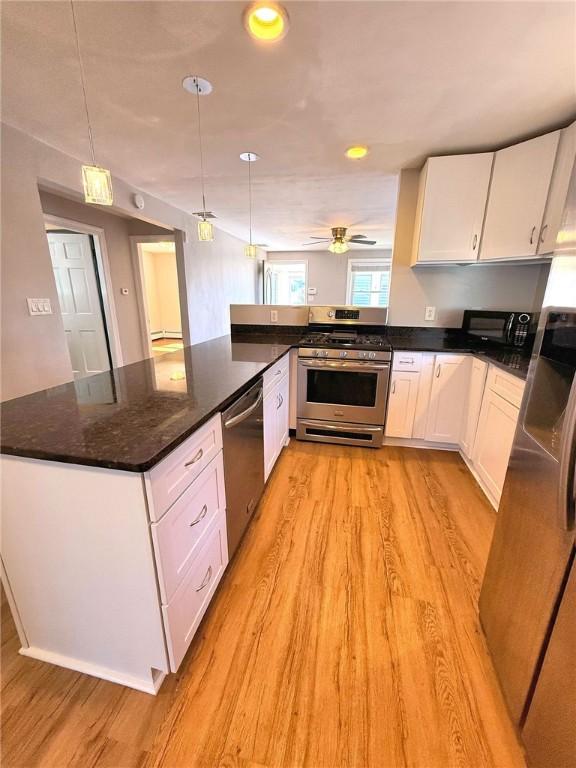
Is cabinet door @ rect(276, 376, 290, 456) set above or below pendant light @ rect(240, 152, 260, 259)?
below

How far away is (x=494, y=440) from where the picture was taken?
206cm

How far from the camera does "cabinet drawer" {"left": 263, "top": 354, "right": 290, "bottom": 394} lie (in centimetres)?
206

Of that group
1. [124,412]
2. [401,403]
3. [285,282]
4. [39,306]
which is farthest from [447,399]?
[285,282]

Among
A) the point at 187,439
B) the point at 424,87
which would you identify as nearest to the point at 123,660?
the point at 187,439

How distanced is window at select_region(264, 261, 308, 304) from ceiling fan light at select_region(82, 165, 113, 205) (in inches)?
268

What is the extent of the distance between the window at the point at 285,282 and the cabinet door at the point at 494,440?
642 centimetres

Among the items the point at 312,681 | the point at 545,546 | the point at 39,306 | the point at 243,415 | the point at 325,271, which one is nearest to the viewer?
the point at 545,546

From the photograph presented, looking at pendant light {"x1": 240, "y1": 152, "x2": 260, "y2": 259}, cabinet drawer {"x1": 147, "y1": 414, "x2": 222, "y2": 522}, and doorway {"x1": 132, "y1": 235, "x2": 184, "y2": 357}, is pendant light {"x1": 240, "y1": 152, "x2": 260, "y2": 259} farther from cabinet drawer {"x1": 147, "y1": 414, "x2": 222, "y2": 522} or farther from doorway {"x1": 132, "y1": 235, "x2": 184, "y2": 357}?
doorway {"x1": 132, "y1": 235, "x2": 184, "y2": 357}

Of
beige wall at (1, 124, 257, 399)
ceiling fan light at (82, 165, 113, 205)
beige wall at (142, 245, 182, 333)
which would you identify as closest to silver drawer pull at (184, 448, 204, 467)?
ceiling fan light at (82, 165, 113, 205)

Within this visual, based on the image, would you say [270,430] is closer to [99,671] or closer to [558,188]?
[99,671]

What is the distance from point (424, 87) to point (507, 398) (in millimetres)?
1784

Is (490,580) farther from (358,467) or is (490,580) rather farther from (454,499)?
(358,467)

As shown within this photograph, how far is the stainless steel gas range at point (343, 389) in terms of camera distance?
8.65 ft

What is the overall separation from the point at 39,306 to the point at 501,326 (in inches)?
142
